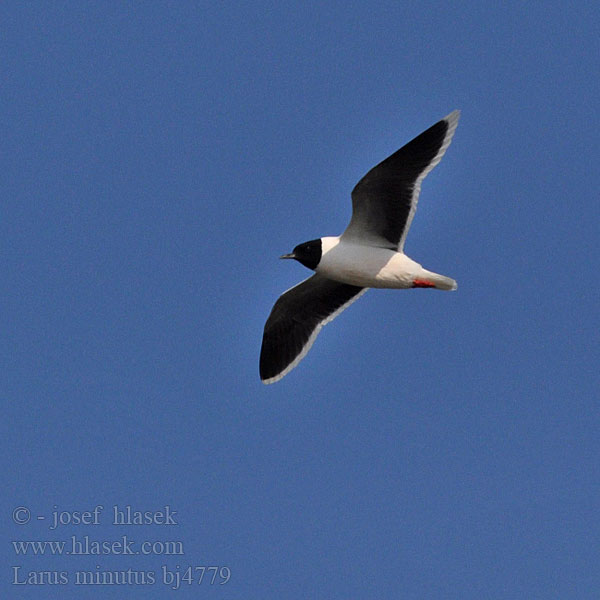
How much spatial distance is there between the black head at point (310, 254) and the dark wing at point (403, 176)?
0.90 m

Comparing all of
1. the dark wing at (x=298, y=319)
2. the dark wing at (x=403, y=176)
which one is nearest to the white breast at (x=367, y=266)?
the dark wing at (x=403, y=176)

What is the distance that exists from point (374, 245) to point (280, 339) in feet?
9.53

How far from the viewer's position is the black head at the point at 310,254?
59.4ft

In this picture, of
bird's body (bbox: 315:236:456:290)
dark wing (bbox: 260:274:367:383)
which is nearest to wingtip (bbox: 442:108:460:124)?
bird's body (bbox: 315:236:456:290)

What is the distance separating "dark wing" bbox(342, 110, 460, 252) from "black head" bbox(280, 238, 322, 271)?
2.95 feet

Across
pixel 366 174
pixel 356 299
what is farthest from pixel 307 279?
pixel 366 174

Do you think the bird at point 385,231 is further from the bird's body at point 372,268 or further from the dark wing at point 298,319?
the dark wing at point 298,319

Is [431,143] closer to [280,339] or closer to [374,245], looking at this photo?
[374,245]

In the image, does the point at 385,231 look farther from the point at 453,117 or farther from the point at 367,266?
the point at 453,117

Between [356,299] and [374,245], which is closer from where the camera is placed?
[374,245]

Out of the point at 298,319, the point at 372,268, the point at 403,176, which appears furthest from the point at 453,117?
the point at 298,319

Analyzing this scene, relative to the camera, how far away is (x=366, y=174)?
56.9ft

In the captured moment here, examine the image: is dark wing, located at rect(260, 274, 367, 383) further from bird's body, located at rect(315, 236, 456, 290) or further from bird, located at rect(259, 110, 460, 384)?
bird's body, located at rect(315, 236, 456, 290)

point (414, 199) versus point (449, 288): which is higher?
point (414, 199)
